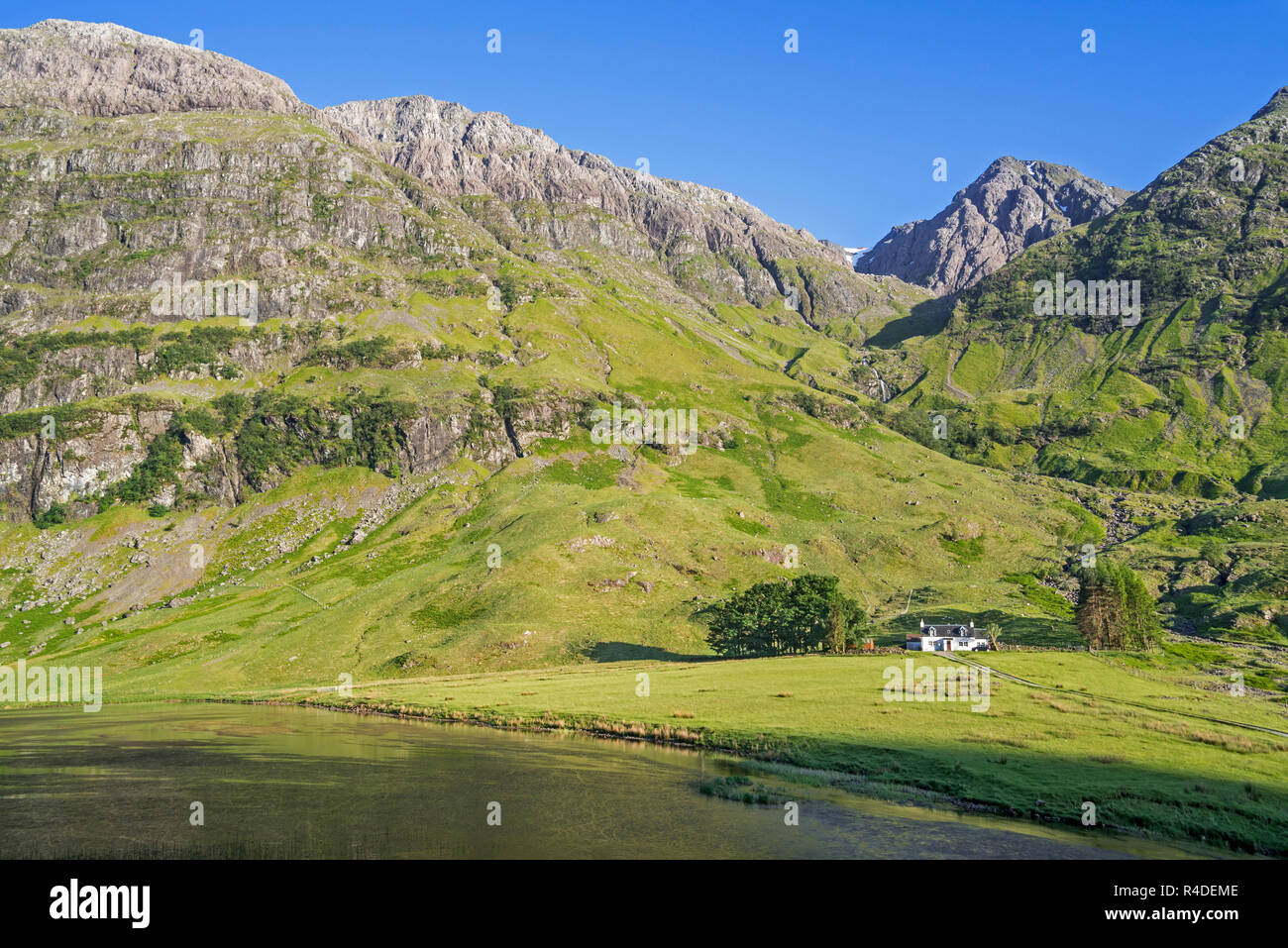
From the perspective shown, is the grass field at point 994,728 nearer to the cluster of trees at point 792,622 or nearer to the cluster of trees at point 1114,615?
the cluster of trees at point 1114,615

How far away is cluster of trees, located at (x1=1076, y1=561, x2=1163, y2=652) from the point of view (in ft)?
440

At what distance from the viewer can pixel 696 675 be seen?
115 m

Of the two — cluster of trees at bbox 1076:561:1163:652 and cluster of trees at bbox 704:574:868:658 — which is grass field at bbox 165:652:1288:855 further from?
cluster of trees at bbox 704:574:868:658

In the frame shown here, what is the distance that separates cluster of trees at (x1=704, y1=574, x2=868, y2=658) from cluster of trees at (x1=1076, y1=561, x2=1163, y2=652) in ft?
130

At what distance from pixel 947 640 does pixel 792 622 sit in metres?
28.3

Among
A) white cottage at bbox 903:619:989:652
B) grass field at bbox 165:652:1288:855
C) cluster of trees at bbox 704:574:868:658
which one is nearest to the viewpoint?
grass field at bbox 165:652:1288:855

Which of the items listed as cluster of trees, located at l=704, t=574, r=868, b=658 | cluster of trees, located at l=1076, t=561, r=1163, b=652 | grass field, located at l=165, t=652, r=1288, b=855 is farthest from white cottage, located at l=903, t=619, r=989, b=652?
cluster of trees, located at l=1076, t=561, r=1163, b=652

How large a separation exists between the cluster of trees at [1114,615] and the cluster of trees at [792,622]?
39491 millimetres

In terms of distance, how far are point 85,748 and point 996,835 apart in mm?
84975

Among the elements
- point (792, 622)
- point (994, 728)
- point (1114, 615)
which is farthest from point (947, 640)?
point (994, 728)

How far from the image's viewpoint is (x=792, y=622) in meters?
145
